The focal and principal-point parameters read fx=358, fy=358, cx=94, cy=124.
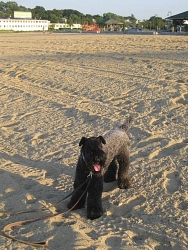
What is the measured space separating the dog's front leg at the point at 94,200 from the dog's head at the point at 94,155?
23 centimetres

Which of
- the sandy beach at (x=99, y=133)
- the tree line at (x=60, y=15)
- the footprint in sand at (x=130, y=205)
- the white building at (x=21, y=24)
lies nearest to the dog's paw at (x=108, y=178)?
the sandy beach at (x=99, y=133)

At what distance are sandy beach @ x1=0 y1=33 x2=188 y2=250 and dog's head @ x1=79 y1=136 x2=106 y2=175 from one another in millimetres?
690

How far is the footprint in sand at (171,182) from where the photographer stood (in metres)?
4.83

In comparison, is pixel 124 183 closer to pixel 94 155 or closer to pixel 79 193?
pixel 79 193

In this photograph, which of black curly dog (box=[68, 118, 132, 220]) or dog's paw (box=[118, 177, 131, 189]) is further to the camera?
dog's paw (box=[118, 177, 131, 189])

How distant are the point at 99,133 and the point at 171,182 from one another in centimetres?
237

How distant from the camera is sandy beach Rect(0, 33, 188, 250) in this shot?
3926 mm

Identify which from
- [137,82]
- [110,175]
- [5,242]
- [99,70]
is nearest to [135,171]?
[110,175]

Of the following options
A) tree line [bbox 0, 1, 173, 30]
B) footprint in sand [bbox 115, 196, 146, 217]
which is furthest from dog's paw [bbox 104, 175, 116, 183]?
tree line [bbox 0, 1, 173, 30]

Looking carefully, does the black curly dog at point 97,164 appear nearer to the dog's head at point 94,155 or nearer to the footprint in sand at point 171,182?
the dog's head at point 94,155

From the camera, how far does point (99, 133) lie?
7094mm

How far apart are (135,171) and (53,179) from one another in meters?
1.24

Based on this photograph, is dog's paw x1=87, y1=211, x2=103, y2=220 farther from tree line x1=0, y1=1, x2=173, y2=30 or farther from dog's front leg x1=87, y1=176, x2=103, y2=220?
tree line x1=0, y1=1, x2=173, y2=30

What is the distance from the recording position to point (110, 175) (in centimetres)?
517
